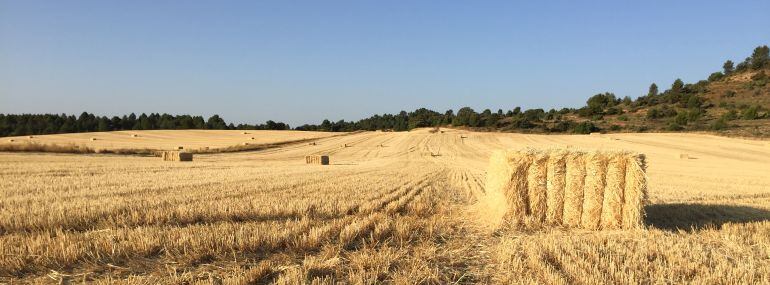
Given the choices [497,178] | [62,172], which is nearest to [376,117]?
[62,172]

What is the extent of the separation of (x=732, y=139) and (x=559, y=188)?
46.2 metres

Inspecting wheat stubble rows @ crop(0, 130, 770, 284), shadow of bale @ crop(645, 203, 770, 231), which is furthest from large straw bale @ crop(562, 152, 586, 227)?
shadow of bale @ crop(645, 203, 770, 231)

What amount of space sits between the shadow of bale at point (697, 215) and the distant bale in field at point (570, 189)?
629 mm

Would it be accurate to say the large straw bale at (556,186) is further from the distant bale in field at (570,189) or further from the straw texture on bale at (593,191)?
the straw texture on bale at (593,191)

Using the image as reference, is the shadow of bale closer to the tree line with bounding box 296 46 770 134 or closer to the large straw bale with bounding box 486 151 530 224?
the large straw bale with bounding box 486 151 530 224

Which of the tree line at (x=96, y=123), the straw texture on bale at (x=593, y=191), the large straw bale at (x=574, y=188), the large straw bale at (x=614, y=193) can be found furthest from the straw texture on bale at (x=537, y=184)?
the tree line at (x=96, y=123)

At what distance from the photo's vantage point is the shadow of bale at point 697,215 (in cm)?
781

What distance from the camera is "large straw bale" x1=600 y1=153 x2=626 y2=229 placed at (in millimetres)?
7320

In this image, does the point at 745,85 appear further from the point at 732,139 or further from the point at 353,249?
the point at 353,249

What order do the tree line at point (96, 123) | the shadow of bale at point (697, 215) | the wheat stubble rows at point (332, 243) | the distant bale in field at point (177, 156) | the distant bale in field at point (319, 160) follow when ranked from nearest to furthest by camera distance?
1. the wheat stubble rows at point (332, 243)
2. the shadow of bale at point (697, 215)
3. the distant bale in field at point (177, 156)
4. the distant bale in field at point (319, 160)
5. the tree line at point (96, 123)

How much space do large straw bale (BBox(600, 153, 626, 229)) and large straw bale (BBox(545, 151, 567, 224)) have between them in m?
0.62

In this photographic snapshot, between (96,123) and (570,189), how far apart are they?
296 ft

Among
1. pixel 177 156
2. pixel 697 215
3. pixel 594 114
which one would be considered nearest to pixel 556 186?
pixel 697 215

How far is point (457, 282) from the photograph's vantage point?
455 cm
